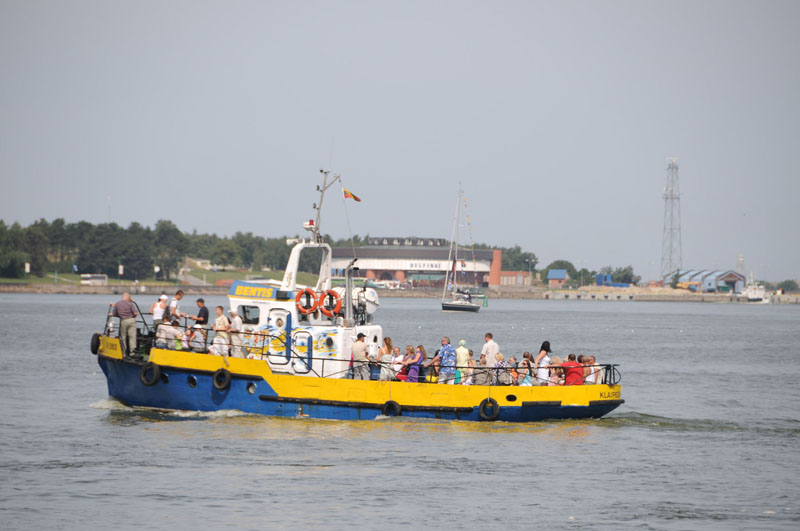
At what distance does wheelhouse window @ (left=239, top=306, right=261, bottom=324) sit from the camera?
80.9 ft

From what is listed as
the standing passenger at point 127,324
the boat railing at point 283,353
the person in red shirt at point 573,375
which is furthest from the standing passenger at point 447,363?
the standing passenger at point 127,324

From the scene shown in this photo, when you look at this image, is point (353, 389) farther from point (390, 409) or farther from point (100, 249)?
point (100, 249)

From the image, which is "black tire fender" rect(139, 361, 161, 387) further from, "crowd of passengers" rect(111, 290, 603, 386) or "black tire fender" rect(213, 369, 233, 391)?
"black tire fender" rect(213, 369, 233, 391)

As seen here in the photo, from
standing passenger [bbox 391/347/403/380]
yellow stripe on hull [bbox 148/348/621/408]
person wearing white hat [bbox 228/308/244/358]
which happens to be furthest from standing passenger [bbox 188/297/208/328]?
standing passenger [bbox 391/347/403/380]

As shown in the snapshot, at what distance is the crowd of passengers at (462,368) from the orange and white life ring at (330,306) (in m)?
0.97

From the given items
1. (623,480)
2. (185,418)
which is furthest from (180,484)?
(623,480)

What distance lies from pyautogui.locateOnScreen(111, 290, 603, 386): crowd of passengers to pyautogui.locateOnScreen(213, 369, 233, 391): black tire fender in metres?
0.57

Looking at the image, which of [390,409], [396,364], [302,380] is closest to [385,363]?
[396,364]

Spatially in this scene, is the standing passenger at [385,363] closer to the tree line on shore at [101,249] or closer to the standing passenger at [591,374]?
the standing passenger at [591,374]

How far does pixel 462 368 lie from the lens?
2369cm

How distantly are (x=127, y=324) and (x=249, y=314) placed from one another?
303cm

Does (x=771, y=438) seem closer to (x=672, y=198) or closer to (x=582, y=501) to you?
(x=582, y=501)

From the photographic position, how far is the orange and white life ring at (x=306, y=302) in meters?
24.2

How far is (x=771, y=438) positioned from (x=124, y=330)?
1674 centimetres
